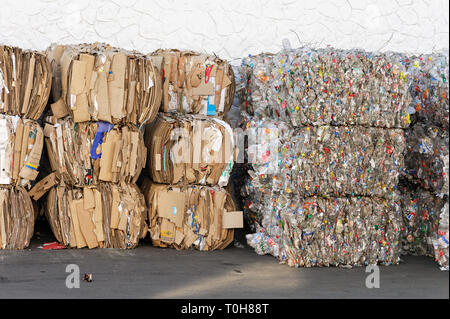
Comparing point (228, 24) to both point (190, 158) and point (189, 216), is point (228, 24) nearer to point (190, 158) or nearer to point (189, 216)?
point (190, 158)

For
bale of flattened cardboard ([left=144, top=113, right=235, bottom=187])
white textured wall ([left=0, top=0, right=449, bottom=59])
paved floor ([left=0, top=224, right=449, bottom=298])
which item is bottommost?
paved floor ([left=0, top=224, right=449, bottom=298])

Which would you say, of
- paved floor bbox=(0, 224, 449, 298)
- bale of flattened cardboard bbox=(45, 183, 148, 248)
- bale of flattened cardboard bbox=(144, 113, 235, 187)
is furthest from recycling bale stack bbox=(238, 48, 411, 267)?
bale of flattened cardboard bbox=(45, 183, 148, 248)

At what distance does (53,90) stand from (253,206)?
192 centimetres

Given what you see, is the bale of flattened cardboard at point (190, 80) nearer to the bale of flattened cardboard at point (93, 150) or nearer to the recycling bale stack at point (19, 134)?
the bale of flattened cardboard at point (93, 150)

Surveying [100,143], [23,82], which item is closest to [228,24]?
[100,143]

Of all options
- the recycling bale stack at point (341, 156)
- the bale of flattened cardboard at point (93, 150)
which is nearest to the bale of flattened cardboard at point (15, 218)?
the bale of flattened cardboard at point (93, 150)

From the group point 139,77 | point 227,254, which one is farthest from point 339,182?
point 139,77

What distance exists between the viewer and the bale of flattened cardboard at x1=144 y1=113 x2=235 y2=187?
4.79 metres

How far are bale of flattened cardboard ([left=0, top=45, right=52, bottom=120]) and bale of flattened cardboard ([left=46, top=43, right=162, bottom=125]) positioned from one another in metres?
0.13

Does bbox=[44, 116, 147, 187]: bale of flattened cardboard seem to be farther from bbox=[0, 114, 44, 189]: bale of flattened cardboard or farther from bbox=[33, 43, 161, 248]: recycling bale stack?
bbox=[0, 114, 44, 189]: bale of flattened cardboard

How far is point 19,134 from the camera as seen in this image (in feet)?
15.0

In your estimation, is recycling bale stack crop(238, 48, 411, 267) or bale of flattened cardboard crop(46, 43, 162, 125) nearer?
recycling bale stack crop(238, 48, 411, 267)

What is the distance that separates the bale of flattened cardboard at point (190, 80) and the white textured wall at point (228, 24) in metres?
1.18

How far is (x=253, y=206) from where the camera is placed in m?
5.26
